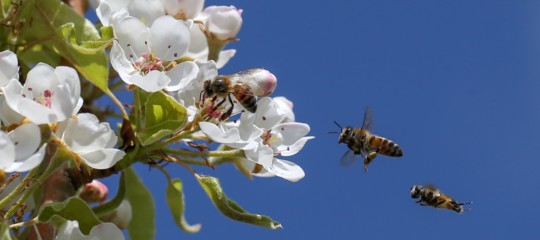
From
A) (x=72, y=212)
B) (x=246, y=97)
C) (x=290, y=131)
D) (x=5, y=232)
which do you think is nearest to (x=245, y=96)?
(x=246, y=97)

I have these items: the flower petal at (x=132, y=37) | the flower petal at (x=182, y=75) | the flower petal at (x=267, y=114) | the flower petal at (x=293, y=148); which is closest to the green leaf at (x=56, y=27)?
the flower petal at (x=132, y=37)

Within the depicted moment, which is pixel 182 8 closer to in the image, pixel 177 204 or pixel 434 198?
pixel 177 204

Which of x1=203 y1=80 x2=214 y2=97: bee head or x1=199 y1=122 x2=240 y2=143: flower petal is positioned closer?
x1=199 y1=122 x2=240 y2=143: flower petal

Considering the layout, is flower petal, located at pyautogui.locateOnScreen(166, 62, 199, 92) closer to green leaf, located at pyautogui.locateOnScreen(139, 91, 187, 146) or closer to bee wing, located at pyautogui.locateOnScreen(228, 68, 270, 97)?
green leaf, located at pyautogui.locateOnScreen(139, 91, 187, 146)

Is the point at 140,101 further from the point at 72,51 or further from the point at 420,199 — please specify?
the point at 420,199

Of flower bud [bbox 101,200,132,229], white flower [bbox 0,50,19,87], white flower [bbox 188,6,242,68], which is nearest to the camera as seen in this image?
white flower [bbox 0,50,19,87]

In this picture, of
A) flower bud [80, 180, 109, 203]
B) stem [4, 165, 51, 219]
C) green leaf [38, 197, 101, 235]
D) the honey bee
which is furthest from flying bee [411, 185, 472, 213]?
stem [4, 165, 51, 219]

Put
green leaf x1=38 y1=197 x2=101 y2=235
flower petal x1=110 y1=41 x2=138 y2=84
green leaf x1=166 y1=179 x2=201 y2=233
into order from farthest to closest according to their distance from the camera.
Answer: green leaf x1=166 y1=179 x2=201 y2=233 → flower petal x1=110 y1=41 x2=138 y2=84 → green leaf x1=38 y1=197 x2=101 y2=235
